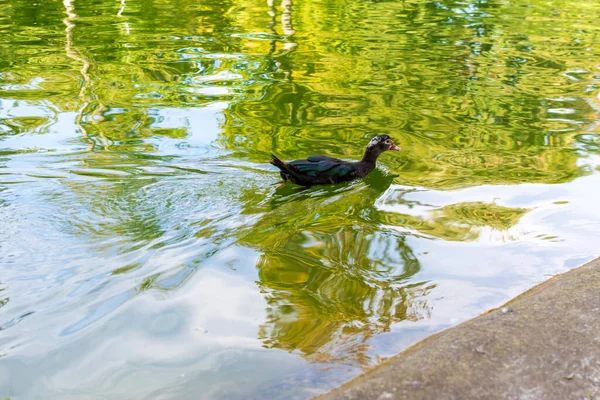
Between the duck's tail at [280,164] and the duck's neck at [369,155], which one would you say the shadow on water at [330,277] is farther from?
the duck's neck at [369,155]

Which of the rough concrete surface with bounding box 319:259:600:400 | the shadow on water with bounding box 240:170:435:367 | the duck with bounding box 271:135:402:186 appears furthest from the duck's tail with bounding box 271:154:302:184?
the rough concrete surface with bounding box 319:259:600:400

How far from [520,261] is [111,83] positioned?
799 cm

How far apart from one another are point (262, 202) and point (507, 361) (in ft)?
14.0

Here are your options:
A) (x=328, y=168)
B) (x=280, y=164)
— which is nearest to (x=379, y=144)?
(x=328, y=168)

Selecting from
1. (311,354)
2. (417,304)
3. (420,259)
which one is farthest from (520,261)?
(311,354)

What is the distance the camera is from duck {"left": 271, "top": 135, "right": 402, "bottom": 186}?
8.16 m

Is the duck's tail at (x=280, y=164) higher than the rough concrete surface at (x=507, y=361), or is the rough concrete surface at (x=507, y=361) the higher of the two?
the rough concrete surface at (x=507, y=361)

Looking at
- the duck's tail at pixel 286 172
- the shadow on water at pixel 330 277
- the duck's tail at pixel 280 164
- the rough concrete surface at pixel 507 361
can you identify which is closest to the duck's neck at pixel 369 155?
the shadow on water at pixel 330 277

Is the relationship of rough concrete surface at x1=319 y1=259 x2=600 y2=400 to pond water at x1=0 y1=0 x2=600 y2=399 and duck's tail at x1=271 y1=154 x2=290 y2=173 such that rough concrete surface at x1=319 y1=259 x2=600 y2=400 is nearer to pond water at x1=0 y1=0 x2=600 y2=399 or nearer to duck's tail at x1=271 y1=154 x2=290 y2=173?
pond water at x1=0 y1=0 x2=600 y2=399

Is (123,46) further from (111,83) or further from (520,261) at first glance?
(520,261)

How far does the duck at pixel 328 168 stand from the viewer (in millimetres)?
8160

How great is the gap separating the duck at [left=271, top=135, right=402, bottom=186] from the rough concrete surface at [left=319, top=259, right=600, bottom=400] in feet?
13.0

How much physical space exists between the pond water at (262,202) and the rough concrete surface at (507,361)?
65 centimetres

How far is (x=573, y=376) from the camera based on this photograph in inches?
149
